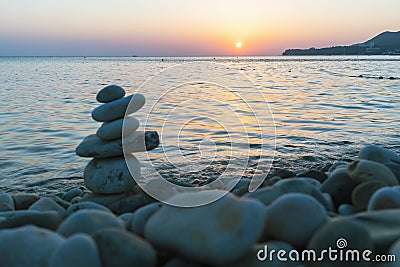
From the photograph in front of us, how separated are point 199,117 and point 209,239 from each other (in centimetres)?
991

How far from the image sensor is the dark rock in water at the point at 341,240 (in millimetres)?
2289

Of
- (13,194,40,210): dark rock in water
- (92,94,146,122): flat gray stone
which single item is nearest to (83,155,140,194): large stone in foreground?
(92,94,146,122): flat gray stone

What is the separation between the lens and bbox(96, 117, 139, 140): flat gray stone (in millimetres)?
5691

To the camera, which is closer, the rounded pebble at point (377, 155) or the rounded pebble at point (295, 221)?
the rounded pebble at point (295, 221)

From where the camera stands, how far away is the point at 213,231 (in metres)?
2.16

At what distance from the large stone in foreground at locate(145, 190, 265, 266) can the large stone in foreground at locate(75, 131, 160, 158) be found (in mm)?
3469

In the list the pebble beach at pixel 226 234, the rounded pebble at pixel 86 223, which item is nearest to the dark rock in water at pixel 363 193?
the pebble beach at pixel 226 234

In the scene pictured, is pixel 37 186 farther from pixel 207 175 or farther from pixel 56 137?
pixel 56 137

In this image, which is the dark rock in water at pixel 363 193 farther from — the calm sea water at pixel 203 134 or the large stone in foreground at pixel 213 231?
the calm sea water at pixel 203 134

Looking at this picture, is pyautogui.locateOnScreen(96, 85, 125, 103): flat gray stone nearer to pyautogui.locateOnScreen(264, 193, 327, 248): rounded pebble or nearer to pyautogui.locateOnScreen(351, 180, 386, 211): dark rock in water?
pyautogui.locateOnScreen(351, 180, 386, 211): dark rock in water

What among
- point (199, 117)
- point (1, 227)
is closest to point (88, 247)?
point (1, 227)

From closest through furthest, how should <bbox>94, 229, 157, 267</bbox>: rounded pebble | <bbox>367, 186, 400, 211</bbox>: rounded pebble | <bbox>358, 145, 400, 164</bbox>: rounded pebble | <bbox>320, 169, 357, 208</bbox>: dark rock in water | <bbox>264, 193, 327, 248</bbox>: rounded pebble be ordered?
<bbox>94, 229, 157, 267</bbox>: rounded pebble → <bbox>264, 193, 327, 248</bbox>: rounded pebble → <bbox>367, 186, 400, 211</bbox>: rounded pebble → <bbox>320, 169, 357, 208</bbox>: dark rock in water → <bbox>358, 145, 400, 164</bbox>: rounded pebble

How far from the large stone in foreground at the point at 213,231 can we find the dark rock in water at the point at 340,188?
4.31 ft

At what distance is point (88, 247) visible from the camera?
86.5 inches
